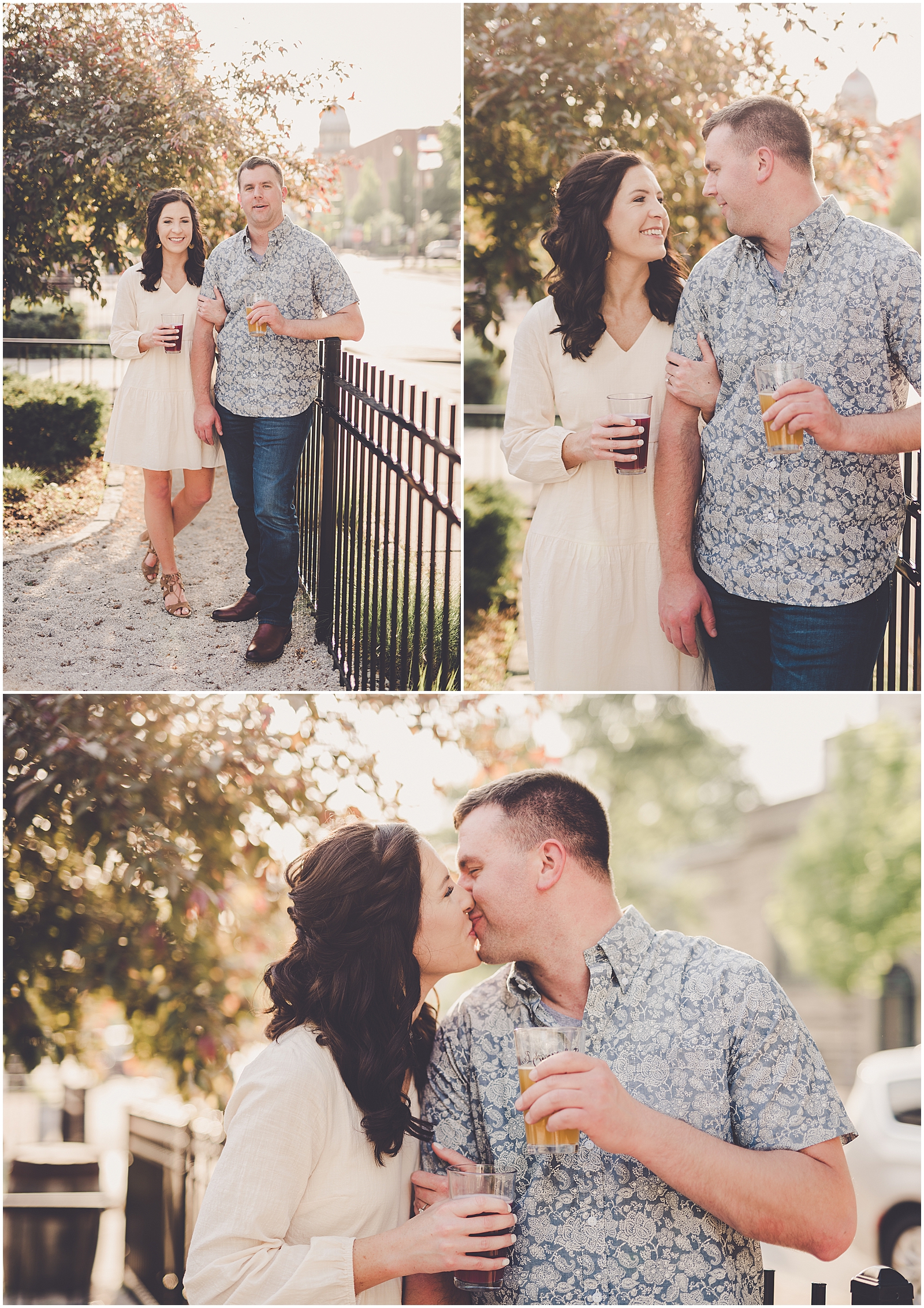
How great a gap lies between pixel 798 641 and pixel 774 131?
144 cm

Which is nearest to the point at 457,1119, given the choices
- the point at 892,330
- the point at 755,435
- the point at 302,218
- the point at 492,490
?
the point at 755,435

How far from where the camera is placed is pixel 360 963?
255 centimetres

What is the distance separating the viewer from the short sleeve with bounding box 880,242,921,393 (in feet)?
9.64

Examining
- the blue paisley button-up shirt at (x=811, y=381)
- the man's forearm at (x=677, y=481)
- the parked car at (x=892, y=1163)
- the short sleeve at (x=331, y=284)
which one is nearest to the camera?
the blue paisley button-up shirt at (x=811, y=381)

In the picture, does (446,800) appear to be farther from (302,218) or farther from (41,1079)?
(41,1079)

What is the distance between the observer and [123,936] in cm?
417

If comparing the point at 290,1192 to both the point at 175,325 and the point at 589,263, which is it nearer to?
the point at 589,263

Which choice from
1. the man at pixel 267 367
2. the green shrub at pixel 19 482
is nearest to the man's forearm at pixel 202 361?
the man at pixel 267 367

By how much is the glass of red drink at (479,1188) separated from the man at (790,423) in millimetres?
1717

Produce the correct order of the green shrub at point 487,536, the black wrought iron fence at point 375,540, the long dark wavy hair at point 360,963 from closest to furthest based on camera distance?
1. the long dark wavy hair at point 360,963
2. the black wrought iron fence at point 375,540
3. the green shrub at point 487,536

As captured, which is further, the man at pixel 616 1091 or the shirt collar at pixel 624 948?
the shirt collar at pixel 624 948

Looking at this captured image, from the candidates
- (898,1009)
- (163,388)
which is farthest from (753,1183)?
(898,1009)

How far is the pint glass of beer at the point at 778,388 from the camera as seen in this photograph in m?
2.89

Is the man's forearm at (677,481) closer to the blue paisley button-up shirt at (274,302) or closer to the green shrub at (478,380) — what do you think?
the blue paisley button-up shirt at (274,302)
